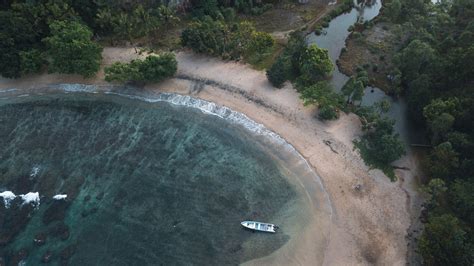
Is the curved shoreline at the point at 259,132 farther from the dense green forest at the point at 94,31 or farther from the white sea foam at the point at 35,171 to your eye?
the white sea foam at the point at 35,171

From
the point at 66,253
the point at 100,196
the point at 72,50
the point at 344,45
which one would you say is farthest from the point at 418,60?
the point at 66,253

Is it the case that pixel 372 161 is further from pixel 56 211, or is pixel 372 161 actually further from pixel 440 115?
pixel 56 211

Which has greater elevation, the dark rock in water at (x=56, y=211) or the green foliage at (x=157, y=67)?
the green foliage at (x=157, y=67)

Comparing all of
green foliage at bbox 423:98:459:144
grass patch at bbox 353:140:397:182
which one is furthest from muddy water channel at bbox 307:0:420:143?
grass patch at bbox 353:140:397:182

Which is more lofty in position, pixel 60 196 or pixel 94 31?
pixel 94 31

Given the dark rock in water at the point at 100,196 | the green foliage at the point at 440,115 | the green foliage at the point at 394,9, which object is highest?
the green foliage at the point at 394,9

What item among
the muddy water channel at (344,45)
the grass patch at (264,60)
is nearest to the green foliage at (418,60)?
the muddy water channel at (344,45)

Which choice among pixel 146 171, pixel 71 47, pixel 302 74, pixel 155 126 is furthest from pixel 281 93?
pixel 71 47
